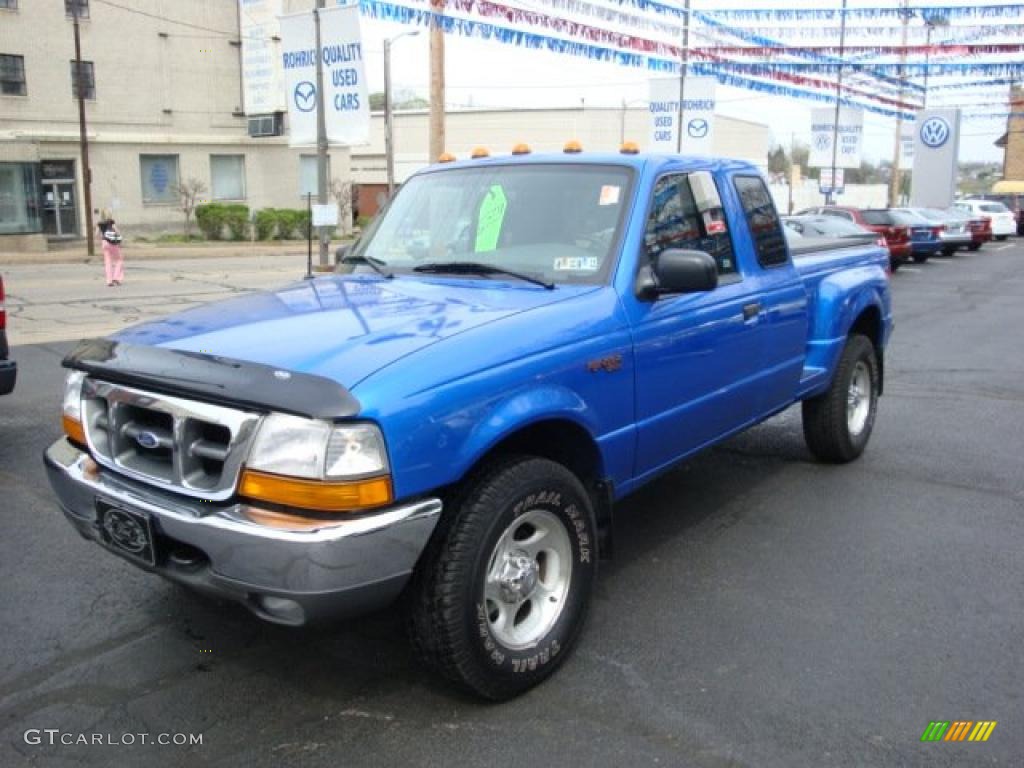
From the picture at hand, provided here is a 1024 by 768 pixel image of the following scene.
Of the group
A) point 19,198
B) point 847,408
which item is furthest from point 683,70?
Result: point 19,198

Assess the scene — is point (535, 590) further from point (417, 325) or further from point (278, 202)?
point (278, 202)

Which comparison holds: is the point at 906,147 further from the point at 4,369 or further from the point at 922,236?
the point at 4,369

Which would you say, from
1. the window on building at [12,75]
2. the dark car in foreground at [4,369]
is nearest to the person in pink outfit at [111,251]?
the dark car in foreground at [4,369]

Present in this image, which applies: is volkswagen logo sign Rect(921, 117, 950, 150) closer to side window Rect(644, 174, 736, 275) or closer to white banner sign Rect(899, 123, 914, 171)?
white banner sign Rect(899, 123, 914, 171)

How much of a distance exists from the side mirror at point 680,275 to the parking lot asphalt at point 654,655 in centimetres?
135

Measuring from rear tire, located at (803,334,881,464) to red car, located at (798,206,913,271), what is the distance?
62.8 feet

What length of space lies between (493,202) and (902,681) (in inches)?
103

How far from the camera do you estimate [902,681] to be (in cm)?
349

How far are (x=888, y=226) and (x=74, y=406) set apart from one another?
24630 millimetres

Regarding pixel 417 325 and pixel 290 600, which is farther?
pixel 417 325

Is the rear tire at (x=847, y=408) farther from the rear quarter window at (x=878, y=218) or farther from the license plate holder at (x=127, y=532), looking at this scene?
the rear quarter window at (x=878, y=218)

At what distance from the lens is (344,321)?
348 centimetres

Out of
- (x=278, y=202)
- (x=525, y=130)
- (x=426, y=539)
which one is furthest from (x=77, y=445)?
(x=525, y=130)

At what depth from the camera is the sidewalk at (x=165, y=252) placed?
30.1 metres
